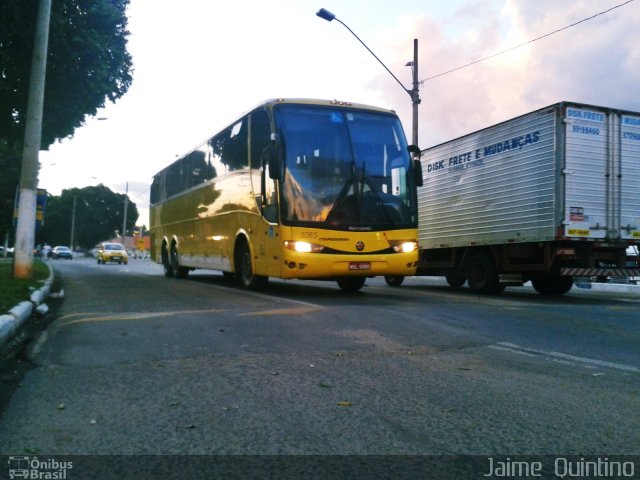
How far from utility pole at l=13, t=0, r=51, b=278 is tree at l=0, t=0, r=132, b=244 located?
1.87 m

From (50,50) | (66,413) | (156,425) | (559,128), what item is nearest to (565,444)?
(156,425)

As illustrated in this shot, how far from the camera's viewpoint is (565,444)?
10.2 feet

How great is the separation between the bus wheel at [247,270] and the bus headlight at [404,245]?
2.98 meters

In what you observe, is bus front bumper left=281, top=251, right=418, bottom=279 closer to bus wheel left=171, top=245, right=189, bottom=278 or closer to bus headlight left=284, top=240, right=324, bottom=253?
bus headlight left=284, top=240, right=324, bottom=253

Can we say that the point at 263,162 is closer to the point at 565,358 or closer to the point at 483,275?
the point at 483,275

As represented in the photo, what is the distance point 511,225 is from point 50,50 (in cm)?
1265

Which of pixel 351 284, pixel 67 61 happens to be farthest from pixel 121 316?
pixel 67 61

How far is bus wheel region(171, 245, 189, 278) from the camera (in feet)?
60.6

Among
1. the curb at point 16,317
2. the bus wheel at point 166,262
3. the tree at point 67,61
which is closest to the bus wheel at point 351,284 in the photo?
the curb at point 16,317

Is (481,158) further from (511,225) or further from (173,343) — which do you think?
(173,343)

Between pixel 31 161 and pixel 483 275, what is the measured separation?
10.7 meters

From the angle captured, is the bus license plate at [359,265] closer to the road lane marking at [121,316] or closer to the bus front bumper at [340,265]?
the bus front bumper at [340,265]

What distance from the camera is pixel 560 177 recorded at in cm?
1163

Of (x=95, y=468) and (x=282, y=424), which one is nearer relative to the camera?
(x=95, y=468)
